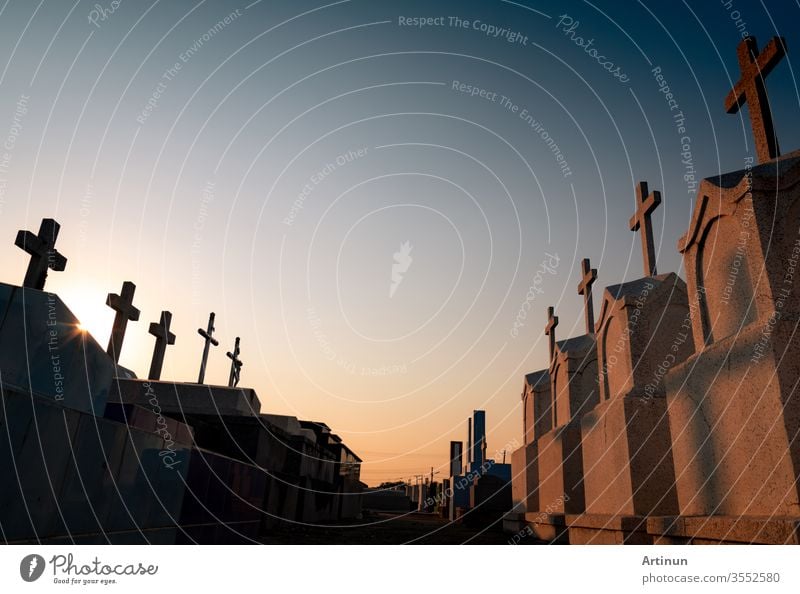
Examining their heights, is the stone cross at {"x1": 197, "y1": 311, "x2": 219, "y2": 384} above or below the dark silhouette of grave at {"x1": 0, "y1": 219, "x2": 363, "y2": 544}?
above

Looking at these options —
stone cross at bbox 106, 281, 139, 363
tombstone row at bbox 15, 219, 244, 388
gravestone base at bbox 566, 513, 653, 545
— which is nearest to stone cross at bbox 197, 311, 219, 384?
tombstone row at bbox 15, 219, 244, 388

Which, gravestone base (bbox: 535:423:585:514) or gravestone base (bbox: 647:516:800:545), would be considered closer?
gravestone base (bbox: 647:516:800:545)

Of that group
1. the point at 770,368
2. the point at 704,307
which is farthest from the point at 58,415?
the point at 704,307

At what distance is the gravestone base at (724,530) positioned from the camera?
425 centimetres

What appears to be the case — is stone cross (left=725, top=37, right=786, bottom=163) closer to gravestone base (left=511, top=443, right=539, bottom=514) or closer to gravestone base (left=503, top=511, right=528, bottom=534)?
gravestone base (left=511, top=443, right=539, bottom=514)

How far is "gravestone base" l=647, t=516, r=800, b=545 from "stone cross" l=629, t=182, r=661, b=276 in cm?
540

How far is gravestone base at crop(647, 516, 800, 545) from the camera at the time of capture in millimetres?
4246

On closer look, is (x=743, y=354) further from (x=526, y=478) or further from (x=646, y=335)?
(x=526, y=478)

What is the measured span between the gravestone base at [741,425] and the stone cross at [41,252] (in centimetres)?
813

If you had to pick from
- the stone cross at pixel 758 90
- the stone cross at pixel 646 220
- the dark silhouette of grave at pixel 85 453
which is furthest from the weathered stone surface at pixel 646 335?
the dark silhouette of grave at pixel 85 453

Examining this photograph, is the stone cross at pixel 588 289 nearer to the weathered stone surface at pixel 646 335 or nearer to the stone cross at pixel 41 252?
the weathered stone surface at pixel 646 335

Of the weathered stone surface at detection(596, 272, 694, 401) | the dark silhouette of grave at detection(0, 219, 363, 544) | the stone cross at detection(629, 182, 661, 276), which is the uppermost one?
the stone cross at detection(629, 182, 661, 276)

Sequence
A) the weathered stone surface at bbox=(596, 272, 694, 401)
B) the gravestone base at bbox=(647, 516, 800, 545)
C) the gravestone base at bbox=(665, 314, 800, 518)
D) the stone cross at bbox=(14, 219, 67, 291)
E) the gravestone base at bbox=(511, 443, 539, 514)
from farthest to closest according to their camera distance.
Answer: the gravestone base at bbox=(511, 443, 539, 514) < the weathered stone surface at bbox=(596, 272, 694, 401) < the stone cross at bbox=(14, 219, 67, 291) < the gravestone base at bbox=(665, 314, 800, 518) < the gravestone base at bbox=(647, 516, 800, 545)

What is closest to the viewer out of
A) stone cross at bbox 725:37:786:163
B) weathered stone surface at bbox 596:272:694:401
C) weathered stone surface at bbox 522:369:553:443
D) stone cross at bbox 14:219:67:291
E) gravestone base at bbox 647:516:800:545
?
gravestone base at bbox 647:516:800:545
